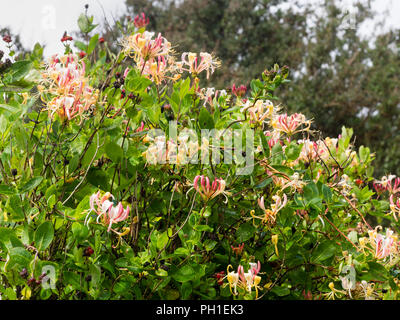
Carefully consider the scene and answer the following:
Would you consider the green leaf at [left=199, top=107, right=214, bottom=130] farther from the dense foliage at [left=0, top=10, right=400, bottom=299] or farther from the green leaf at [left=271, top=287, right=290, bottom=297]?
the green leaf at [left=271, top=287, right=290, bottom=297]

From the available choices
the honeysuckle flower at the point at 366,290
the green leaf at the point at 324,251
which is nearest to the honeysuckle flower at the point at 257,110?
the green leaf at the point at 324,251

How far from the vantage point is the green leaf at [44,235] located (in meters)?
0.76

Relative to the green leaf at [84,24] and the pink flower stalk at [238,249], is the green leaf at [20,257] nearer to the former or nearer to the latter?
the pink flower stalk at [238,249]

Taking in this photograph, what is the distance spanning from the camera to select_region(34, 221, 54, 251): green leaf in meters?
0.76

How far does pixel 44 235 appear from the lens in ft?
2.51

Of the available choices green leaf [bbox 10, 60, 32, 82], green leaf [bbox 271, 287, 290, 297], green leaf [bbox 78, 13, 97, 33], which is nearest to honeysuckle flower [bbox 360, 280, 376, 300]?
green leaf [bbox 271, 287, 290, 297]

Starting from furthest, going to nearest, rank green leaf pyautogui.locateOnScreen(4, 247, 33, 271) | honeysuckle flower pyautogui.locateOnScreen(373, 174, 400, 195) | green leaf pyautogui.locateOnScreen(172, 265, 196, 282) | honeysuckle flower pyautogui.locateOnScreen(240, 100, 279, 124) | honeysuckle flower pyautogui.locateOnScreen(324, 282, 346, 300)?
honeysuckle flower pyautogui.locateOnScreen(373, 174, 400, 195) < honeysuckle flower pyautogui.locateOnScreen(240, 100, 279, 124) < honeysuckle flower pyautogui.locateOnScreen(324, 282, 346, 300) < green leaf pyautogui.locateOnScreen(172, 265, 196, 282) < green leaf pyautogui.locateOnScreen(4, 247, 33, 271)

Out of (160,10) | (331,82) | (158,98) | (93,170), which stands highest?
(160,10)

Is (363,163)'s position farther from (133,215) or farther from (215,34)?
(215,34)

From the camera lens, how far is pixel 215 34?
10.4 metres

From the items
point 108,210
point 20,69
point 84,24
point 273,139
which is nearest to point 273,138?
point 273,139

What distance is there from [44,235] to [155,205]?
10.9 inches
